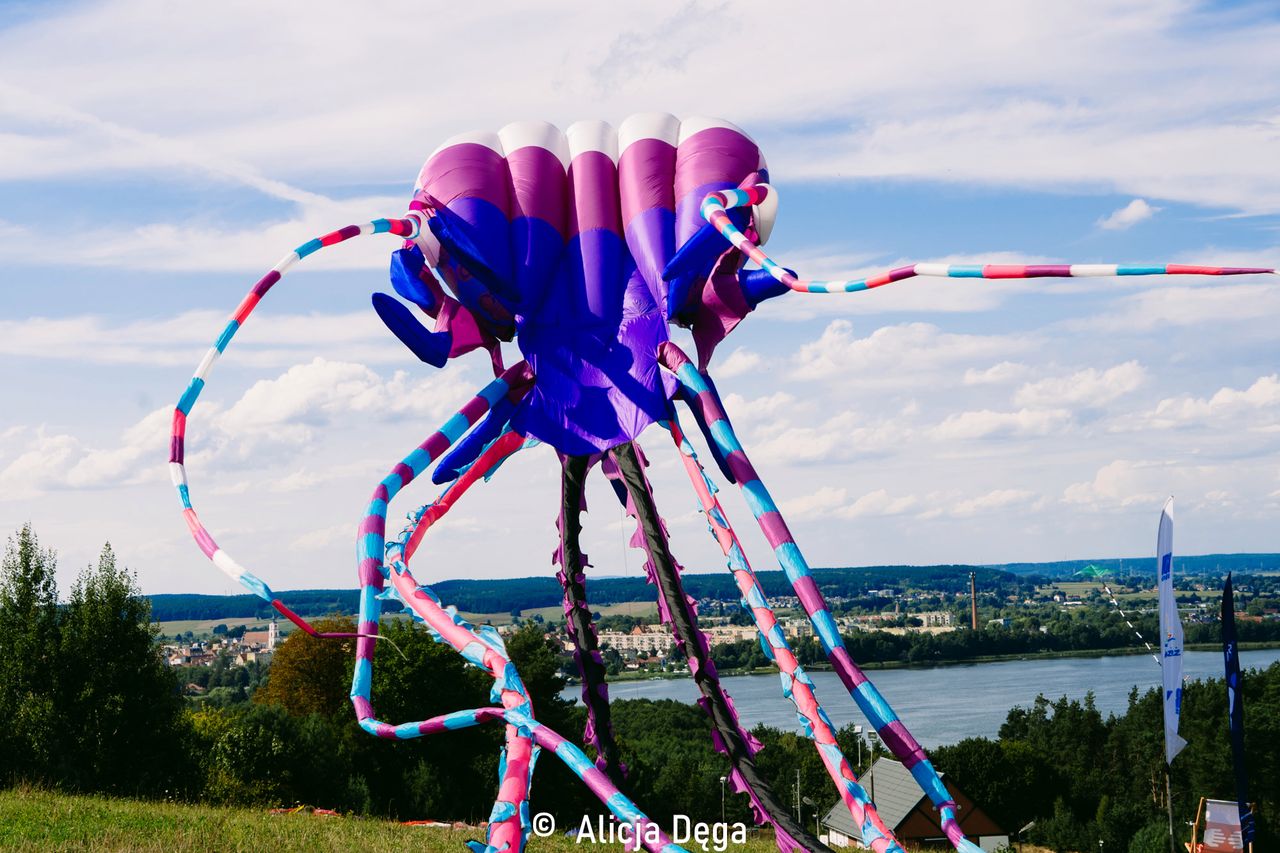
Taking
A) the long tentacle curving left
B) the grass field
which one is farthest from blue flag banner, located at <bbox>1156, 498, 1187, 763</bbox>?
the long tentacle curving left

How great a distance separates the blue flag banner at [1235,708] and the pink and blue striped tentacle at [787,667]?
669cm

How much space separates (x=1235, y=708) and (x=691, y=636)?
8611 millimetres

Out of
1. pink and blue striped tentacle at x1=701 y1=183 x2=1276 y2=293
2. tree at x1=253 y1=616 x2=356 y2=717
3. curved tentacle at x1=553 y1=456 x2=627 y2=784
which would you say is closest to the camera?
pink and blue striped tentacle at x1=701 y1=183 x2=1276 y2=293

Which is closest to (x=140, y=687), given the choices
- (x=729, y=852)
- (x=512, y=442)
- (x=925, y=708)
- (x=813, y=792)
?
(x=729, y=852)

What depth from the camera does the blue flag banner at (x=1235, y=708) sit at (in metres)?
17.7

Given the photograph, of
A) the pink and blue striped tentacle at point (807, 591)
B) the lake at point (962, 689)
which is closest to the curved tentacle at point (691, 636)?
the pink and blue striped tentacle at point (807, 591)

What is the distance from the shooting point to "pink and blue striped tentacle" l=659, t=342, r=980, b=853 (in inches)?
497

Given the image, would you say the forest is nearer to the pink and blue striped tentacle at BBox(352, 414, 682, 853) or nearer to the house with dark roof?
the pink and blue striped tentacle at BBox(352, 414, 682, 853)

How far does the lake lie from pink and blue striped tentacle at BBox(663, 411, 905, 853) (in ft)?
238

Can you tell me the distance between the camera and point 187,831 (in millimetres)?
18109

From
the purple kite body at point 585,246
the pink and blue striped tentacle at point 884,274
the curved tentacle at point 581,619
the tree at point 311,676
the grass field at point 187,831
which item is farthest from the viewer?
the tree at point 311,676

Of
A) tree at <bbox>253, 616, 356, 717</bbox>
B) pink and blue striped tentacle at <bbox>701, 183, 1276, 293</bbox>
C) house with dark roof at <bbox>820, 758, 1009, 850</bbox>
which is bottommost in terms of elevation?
house with dark roof at <bbox>820, 758, 1009, 850</bbox>

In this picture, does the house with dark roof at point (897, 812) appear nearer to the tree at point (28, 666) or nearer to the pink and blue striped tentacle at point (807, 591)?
the tree at point (28, 666)

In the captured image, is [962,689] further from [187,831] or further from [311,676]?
[187,831]
